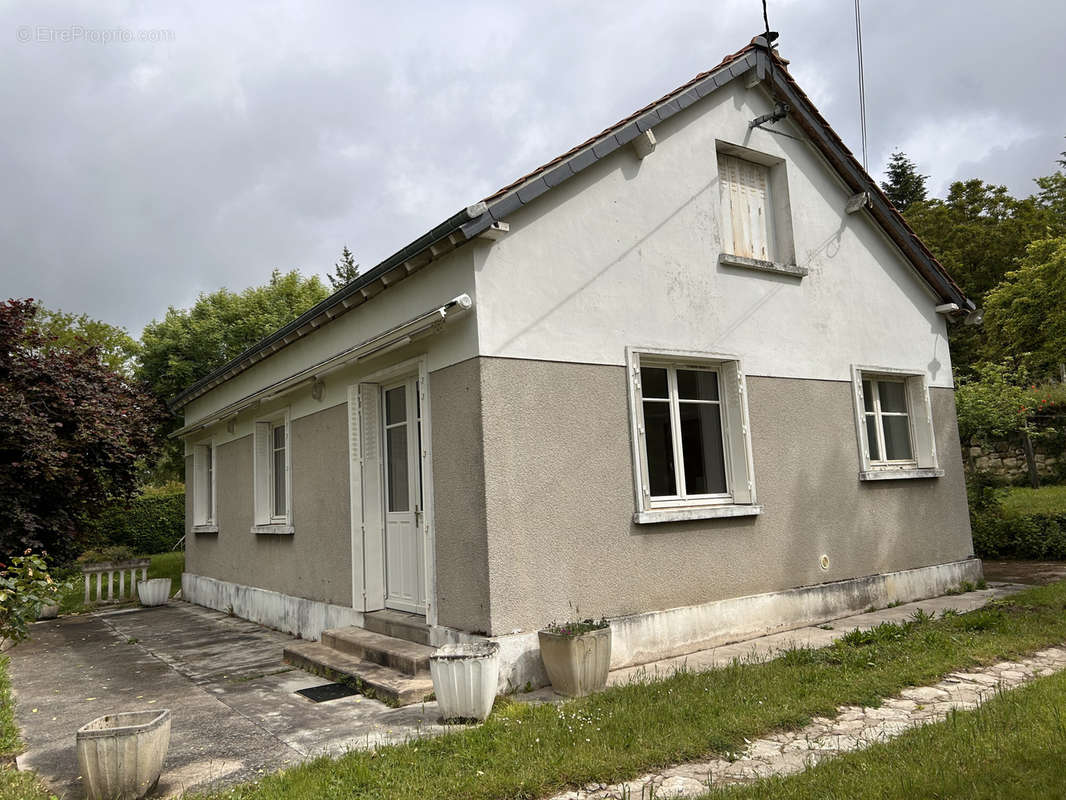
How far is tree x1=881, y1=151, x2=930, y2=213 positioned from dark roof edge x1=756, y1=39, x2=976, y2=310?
2982 cm

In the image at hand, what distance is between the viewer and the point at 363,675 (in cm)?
619

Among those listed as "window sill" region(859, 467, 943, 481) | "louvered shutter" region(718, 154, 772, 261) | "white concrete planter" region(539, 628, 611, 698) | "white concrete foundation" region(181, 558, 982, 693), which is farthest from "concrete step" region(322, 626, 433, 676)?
"window sill" region(859, 467, 943, 481)

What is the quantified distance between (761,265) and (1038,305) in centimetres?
1450

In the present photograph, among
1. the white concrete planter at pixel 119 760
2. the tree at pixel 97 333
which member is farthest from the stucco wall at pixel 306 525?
the tree at pixel 97 333

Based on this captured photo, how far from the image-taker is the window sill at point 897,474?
8922mm

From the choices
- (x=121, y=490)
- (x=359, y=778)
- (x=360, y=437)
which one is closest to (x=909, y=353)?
(x=360, y=437)

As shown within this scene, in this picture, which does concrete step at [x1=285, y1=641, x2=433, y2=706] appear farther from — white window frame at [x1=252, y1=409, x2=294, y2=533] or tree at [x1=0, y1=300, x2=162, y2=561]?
tree at [x1=0, y1=300, x2=162, y2=561]

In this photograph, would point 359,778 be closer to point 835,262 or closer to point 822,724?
point 822,724

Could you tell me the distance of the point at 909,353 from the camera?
9.96 meters

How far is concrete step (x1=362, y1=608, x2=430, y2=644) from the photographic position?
6.63 meters

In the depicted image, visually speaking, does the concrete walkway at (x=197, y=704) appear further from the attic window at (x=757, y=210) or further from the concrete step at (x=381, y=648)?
the attic window at (x=757, y=210)

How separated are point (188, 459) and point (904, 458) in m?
12.7

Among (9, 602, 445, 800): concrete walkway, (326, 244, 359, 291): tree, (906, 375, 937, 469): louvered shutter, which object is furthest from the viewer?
(326, 244, 359, 291): tree

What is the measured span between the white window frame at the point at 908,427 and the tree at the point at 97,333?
26.6 meters
